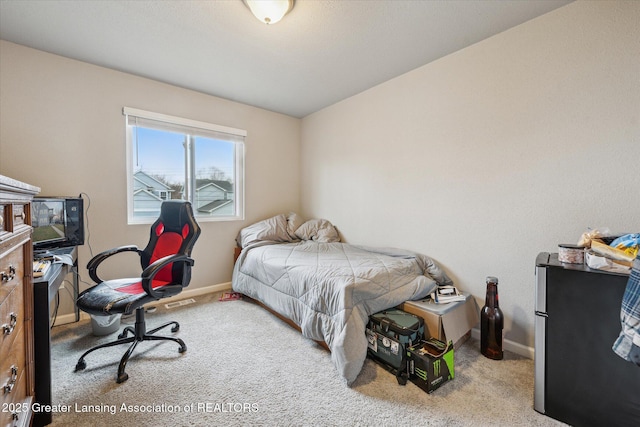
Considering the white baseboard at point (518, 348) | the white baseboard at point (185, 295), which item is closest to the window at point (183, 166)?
the white baseboard at point (185, 295)

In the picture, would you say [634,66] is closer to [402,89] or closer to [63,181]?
[402,89]

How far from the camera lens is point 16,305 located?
106cm

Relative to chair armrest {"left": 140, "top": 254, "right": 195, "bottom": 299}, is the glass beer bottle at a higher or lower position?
lower

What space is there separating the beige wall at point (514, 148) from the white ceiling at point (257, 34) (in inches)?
9.6

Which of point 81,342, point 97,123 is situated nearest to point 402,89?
point 97,123

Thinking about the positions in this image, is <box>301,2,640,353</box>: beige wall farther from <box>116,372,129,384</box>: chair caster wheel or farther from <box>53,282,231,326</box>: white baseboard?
<box>116,372,129,384</box>: chair caster wheel

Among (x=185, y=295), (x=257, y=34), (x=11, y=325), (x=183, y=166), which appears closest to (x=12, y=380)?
(x=11, y=325)

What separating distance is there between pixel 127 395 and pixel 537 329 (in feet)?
7.69

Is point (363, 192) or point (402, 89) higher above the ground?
point (402, 89)

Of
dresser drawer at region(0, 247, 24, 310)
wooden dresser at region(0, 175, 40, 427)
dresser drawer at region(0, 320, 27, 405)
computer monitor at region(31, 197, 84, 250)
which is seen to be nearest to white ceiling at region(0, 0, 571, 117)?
computer monitor at region(31, 197, 84, 250)

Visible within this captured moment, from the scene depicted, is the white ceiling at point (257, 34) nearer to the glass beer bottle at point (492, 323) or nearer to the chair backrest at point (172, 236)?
the chair backrest at point (172, 236)

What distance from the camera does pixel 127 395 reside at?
1511mm

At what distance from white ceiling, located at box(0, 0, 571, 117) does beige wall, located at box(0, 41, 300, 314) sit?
6.2 inches

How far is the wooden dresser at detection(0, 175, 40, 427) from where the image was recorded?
896mm
